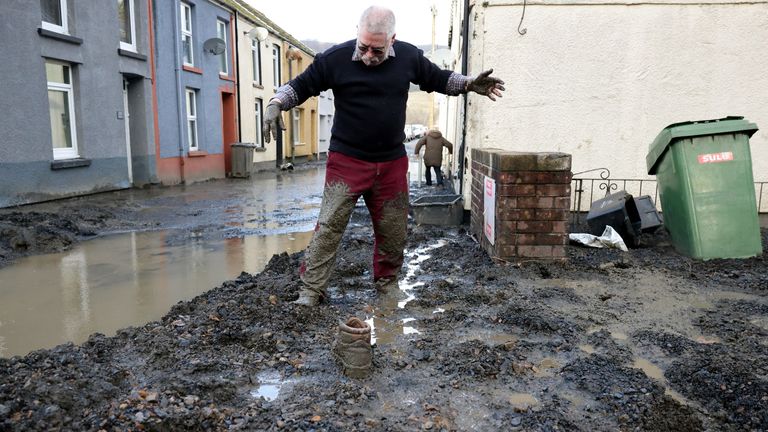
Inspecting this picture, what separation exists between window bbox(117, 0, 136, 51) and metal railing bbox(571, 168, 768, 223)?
34.3ft

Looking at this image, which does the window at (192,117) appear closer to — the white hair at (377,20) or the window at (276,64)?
the window at (276,64)

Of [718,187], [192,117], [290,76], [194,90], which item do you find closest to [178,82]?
[194,90]

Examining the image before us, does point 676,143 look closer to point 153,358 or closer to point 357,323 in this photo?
point 357,323

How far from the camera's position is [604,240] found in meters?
5.45

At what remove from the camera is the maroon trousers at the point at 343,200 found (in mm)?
3629

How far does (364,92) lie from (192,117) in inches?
522

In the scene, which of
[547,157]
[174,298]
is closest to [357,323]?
[174,298]

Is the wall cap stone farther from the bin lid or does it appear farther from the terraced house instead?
the terraced house

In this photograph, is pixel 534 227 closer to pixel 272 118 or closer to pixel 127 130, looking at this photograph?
pixel 272 118

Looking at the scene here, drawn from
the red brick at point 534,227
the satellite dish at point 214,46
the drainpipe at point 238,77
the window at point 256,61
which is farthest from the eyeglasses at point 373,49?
the window at point 256,61

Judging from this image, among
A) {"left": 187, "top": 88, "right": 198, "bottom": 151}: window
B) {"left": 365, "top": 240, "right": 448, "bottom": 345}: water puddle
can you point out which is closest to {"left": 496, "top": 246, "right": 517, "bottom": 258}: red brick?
{"left": 365, "top": 240, "right": 448, "bottom": 345}: water puddle

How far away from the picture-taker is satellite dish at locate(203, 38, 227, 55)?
1548 cm

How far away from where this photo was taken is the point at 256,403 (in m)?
2.32

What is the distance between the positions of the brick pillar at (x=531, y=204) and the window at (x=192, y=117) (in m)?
12.7
